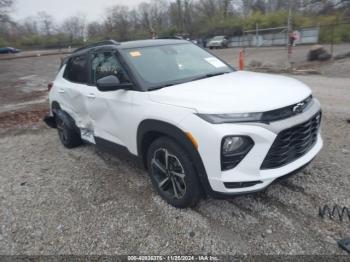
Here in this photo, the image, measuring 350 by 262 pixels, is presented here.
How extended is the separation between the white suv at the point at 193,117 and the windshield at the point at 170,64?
0.01m

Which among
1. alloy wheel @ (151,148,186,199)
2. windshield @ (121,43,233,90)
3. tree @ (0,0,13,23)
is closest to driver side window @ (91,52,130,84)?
windshield @ (121,43,233,90)

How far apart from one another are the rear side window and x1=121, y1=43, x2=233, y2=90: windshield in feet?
3.44

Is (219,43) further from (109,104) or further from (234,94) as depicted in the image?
(234,94)

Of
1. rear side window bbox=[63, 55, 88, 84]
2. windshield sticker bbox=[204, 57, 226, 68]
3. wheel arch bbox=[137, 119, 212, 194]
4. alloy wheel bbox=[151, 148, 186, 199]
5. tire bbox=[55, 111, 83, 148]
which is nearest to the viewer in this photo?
wheel arch bbox=[137, 119, 212, 194]

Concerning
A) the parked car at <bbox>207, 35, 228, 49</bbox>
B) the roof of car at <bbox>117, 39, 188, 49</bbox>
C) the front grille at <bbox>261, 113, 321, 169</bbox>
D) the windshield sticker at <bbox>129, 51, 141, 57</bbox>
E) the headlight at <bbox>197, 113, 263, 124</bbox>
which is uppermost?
the roof of car at <bbox>117, 39, 188, 49</bbox>

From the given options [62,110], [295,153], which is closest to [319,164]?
[295,153]

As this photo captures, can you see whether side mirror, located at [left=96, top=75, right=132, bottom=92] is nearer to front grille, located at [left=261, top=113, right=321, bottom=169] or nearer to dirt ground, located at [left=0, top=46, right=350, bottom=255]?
dirt ground, located at [left=0, top=46, right=350, bottom=255]

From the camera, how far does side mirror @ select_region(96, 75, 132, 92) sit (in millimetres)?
3377

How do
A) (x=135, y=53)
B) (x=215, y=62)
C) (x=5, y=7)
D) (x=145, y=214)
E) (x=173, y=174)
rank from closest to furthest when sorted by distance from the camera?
(x=173, y=174), (x=145, y=214), (x=135, y=53), (x=215, y=62), (x=5, y=7)

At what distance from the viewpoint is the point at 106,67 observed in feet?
13.1

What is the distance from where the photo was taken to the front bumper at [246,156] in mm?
2557

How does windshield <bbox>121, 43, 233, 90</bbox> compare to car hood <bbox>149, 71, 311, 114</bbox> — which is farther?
windshield <bbox>121, 43, 233, 90</bbox>

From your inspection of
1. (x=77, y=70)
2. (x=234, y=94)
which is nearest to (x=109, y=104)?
(x=77, y=70)

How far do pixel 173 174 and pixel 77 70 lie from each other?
259cm
